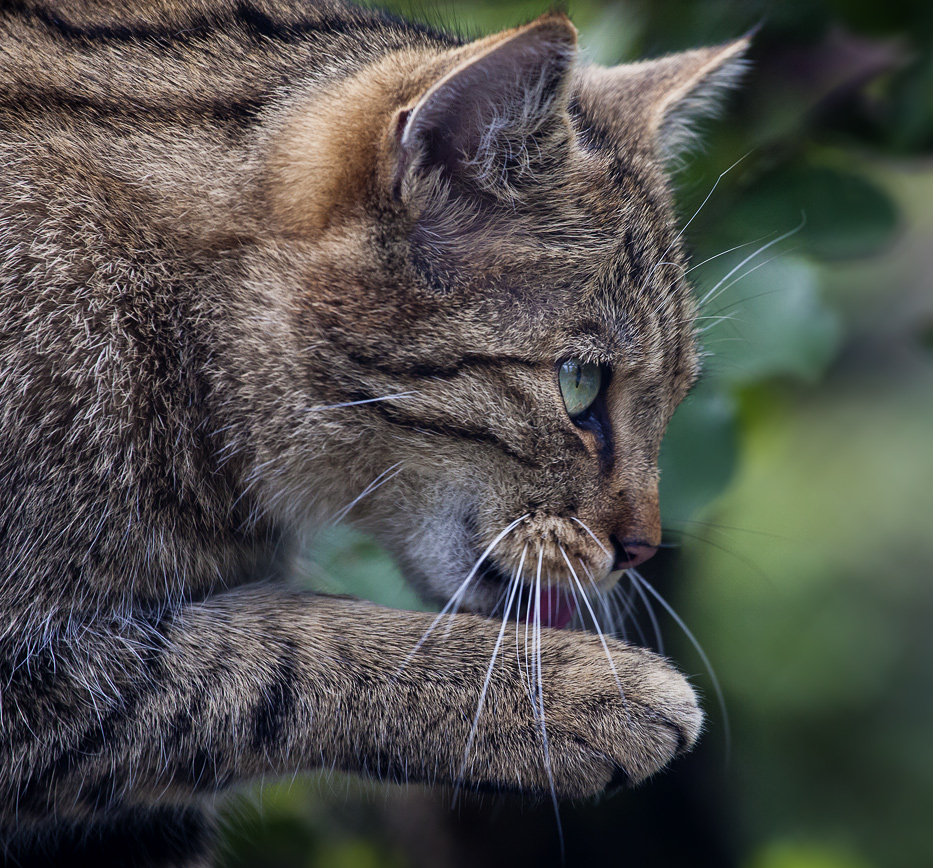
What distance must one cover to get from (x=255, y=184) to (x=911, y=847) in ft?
7.49

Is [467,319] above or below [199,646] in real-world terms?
above

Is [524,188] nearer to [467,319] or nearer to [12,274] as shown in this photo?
[467,319]

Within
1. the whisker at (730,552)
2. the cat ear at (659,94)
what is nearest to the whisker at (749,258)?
the cat ear at (659,94)

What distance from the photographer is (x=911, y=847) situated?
226 centimetres

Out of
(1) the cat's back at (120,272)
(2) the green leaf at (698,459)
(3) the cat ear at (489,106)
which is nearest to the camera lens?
(3) the cat ear at (489,106)

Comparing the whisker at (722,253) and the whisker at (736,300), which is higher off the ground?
the whisker at (722,253)

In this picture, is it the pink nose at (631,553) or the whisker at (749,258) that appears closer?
the pink nose at (631,553)

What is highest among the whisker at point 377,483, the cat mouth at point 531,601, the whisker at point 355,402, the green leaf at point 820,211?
the green leaf at point 820,211

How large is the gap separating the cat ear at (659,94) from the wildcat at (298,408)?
15 centimetres

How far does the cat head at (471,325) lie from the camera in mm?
1142

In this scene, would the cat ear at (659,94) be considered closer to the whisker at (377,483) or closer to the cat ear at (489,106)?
the cat ear at (489,106)

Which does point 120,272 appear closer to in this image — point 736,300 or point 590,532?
point 590,532

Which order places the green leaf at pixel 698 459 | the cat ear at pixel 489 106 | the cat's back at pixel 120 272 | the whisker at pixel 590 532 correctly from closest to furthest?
the cat ear at pixel 489 106 → the cat's back at pixel 120 272 → the whisker at pixel 590 532 → the green leaf at pixel 698 459

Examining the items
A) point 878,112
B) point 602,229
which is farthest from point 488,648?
point 878,112
